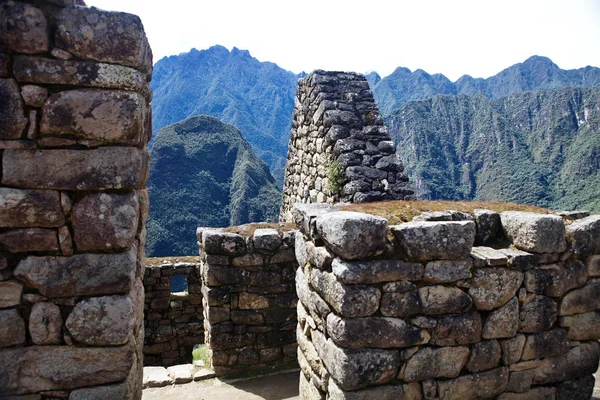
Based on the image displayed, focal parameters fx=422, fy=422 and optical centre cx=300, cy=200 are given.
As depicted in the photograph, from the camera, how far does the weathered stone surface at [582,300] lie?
340 centimetres

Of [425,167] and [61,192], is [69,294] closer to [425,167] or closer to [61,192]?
[61,192]

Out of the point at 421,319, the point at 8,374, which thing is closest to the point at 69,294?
the point at 8,374

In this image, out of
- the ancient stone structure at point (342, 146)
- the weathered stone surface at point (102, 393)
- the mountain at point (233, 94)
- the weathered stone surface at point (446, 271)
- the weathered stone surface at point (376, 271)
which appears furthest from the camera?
the mountain at point (233, 94)

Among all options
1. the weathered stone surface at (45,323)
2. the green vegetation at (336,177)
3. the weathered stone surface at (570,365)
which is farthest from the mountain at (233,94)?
the weathered stone surface at (45,323)

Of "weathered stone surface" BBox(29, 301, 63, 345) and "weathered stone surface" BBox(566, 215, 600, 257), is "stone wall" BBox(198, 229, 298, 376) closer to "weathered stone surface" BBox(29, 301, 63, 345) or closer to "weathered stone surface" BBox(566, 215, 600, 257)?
"weathered stone surface" BBox(29, 301, 63, 345)

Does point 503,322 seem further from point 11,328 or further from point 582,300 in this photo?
point 11,328

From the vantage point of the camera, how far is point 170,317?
898 centimetres

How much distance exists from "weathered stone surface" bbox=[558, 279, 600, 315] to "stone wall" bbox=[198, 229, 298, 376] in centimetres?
318

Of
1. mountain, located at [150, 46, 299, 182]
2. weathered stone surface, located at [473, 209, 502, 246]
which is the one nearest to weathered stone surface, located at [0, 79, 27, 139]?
weathered stone surface, located at [473, 209, 502, 246]

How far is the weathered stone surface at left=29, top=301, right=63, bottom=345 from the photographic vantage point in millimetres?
2504

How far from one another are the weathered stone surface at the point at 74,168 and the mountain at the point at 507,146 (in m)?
35.8

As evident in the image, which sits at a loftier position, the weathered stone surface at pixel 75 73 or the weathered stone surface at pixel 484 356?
the weathered stone surface at pixel 75 73

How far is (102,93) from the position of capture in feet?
8.23

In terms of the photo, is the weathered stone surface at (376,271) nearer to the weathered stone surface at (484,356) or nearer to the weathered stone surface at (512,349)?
the weathered stone surface at (484,356)
